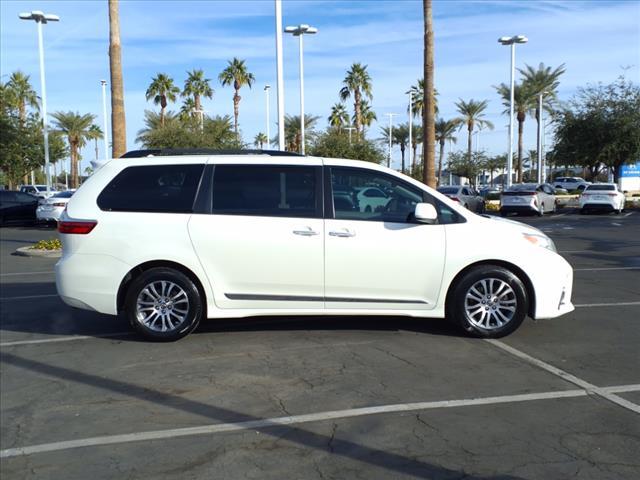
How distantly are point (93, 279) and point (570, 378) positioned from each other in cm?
477

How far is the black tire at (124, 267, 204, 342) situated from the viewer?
6730 mm

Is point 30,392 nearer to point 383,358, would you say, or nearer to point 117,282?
point 117,282

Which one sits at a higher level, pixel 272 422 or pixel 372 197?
pixel 372 197

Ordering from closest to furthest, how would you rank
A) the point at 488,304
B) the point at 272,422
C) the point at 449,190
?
the point at 272,422
the point at 488,304
the point at 449,190

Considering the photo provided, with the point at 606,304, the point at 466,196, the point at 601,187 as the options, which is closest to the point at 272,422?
the point at 606,304

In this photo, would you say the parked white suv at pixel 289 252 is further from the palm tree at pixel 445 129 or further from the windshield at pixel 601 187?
the palm tree at pixel 445 129

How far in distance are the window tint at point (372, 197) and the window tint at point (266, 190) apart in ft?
0.84

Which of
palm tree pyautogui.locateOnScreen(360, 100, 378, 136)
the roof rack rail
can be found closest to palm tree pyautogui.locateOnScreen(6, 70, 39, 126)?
palm tree pyautogui.locateOnScreen(360, 100, 378, 136)

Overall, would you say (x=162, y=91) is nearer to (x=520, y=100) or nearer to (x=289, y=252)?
(x=520, y=100)

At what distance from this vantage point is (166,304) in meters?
6.77

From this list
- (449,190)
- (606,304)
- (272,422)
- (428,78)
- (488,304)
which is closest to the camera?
(272,422)

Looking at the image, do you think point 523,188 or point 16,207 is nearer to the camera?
point 16,207

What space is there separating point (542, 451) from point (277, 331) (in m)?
3.77

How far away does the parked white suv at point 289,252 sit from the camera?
6641mm
